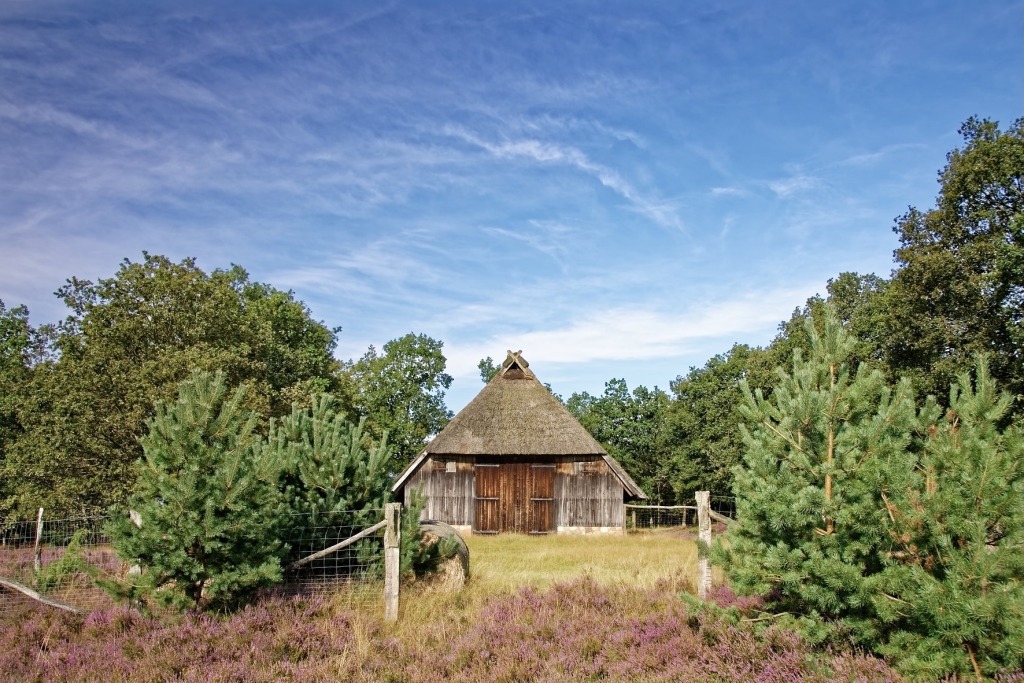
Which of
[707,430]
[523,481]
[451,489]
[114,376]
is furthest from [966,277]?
[114,376]

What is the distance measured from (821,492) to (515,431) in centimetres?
2003

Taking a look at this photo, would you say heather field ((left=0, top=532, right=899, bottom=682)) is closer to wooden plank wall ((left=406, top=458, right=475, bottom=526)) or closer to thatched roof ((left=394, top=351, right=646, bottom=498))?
thatched roof ((left=394, top=351, right=646, bottom=498))

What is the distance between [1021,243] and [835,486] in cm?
1748

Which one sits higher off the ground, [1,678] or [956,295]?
[956,295]

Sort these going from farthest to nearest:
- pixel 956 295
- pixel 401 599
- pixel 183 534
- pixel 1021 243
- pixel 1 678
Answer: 1. pixel 956 295
2. pixel 1021 243
3. pixel 401 599
4. pixel 183 534
5. pixel 1 678

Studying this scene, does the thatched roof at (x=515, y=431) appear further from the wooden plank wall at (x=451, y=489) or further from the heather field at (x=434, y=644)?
the heather field at (x=434, y=644)

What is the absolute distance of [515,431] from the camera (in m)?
27.2

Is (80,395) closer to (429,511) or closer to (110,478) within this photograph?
(110,478)

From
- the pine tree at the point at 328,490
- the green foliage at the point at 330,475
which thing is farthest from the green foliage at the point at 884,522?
the green foliage at the point at 330,475

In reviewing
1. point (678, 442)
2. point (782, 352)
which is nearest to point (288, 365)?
point (678, 442)

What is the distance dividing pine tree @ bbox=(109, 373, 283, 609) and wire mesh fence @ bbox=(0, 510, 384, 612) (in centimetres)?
87

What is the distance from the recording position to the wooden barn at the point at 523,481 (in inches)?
1042

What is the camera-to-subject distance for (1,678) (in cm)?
794

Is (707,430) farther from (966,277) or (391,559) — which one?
(391,559)
